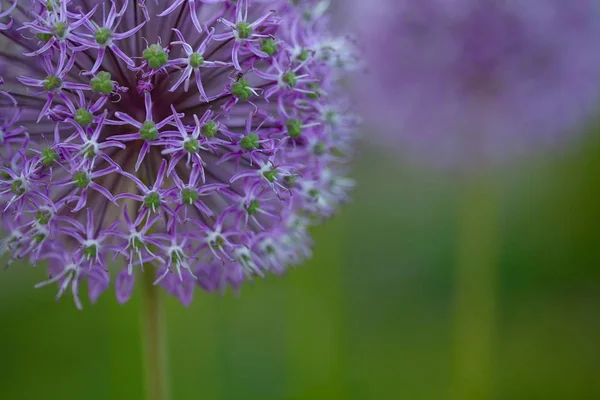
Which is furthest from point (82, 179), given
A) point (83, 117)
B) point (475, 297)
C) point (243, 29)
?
point (475, 297)

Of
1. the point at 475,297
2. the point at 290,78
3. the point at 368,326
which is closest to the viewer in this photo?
the point at 290,78

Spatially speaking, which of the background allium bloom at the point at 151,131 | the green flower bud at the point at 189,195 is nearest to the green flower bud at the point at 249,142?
the background allium bloom at the point at 151,131

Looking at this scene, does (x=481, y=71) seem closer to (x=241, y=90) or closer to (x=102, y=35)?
(x=241, y=90)

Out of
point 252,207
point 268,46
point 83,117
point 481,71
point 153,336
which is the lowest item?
point 153,336

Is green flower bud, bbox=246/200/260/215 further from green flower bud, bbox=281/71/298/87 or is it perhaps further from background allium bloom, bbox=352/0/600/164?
background allium bloom, bbox=352/0/600/164

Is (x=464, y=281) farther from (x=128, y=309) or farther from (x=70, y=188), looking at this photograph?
(x=70, y=188)

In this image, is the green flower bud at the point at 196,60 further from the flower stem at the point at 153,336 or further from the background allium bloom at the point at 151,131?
the flower stem at the point at 153,336

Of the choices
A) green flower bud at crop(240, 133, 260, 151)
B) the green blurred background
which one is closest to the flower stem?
green flower bud at crop(240, 133, 260, 151)
